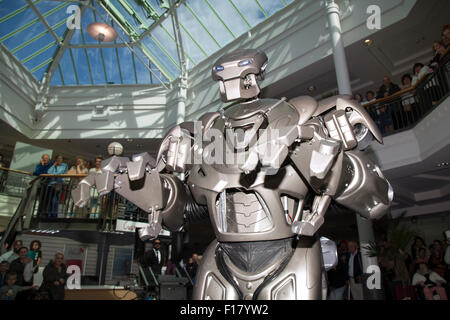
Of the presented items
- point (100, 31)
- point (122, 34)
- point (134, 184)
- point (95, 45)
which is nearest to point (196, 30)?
point (122, 34)

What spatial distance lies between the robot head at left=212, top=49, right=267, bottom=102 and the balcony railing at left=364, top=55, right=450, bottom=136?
156 inches

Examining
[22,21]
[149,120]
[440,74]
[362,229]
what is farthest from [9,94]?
[440,74]

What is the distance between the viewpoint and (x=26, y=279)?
16.2 ft

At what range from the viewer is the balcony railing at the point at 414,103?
503 cm

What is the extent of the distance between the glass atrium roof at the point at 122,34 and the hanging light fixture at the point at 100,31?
62.8 inches

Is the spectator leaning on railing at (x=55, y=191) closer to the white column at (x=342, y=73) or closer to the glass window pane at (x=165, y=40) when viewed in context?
the white column at (x=342, y=73)

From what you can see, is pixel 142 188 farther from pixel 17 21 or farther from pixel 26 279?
pixel 17 21

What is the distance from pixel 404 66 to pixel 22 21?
34.4ft

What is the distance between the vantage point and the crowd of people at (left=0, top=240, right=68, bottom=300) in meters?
4.62

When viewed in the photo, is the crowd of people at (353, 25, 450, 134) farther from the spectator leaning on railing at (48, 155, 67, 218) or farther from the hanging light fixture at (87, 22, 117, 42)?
the hanging light fixture at (87, 22, 117, 42)

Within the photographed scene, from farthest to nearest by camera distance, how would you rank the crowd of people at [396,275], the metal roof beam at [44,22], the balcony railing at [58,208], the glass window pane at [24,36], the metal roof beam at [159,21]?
1. the glass window pane at [24,36]
2. the metal roof beam at [159,21]
3. the metal roof beam at [44,22]
4. the balcony railing at [58,208]
5. the crowd of people at [396,275]

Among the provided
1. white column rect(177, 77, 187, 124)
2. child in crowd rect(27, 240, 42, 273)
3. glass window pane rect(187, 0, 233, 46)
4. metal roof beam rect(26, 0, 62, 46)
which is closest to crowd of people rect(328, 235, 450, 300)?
child in crowd rect(27, 240, 42, 273)

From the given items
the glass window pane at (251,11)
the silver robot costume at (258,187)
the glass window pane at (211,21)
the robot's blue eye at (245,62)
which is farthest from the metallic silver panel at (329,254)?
the glass window pane at (211,21)
